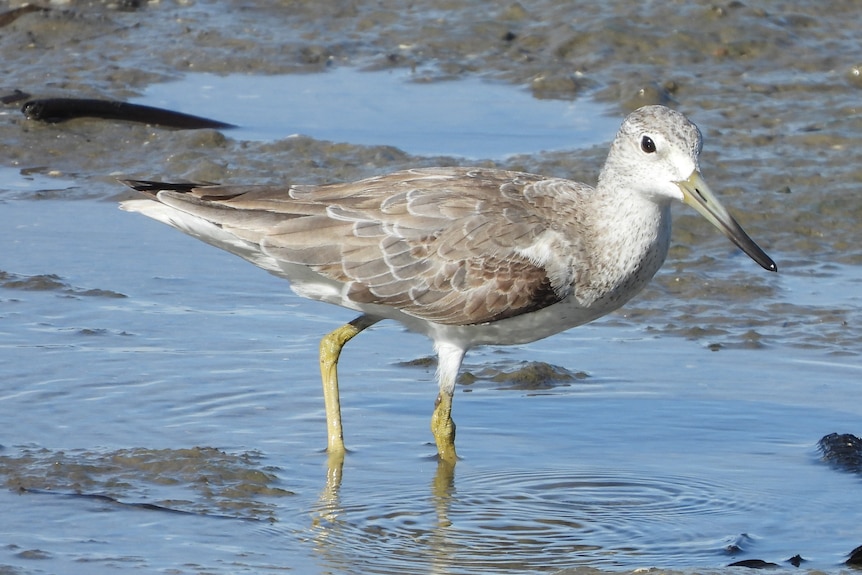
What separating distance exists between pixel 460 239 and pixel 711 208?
45.6 inches

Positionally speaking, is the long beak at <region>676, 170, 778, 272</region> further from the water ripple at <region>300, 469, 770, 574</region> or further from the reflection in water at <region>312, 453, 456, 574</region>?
the reflection in water at <region>312, 453, 456, 574</region>

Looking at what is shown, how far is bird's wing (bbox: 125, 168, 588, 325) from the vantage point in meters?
6.96

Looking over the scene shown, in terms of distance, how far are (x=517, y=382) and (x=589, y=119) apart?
12.5ft

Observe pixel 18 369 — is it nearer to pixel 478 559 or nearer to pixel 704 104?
pixel 478 559

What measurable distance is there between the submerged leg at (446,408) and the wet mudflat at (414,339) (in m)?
0.10

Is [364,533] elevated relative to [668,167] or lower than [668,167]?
lower

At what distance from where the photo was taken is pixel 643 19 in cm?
1252

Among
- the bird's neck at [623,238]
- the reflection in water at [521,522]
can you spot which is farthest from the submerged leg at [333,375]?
the bird's neck at [623,238]

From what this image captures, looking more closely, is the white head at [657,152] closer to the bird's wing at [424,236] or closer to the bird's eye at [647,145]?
the bird's eye at [647,145]

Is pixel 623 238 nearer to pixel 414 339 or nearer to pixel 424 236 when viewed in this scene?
pixel 424 236

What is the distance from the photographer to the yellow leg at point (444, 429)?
718 centimetres

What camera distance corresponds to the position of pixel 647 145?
22.5 feet

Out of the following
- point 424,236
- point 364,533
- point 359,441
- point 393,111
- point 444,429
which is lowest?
point 364,533

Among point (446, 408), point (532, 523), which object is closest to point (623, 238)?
point (446, 408)
